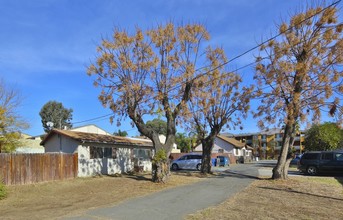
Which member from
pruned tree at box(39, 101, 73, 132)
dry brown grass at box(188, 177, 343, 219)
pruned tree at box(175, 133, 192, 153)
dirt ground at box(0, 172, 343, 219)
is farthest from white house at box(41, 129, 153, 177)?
pruned tree at box(175, 133, 192, 153)

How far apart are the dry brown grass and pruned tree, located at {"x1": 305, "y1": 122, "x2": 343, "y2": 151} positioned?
37211 mm

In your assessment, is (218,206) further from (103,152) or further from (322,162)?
(322,162)

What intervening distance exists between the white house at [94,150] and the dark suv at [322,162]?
14.1m

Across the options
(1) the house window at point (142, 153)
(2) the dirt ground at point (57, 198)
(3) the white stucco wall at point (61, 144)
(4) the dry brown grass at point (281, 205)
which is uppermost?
(3) the white stucco wall at point (61, 144)

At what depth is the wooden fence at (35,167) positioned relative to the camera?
1897 cm

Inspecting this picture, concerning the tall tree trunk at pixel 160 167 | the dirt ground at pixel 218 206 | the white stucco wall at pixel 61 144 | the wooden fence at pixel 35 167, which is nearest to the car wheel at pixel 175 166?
the white stucco wall at pixel 61 144

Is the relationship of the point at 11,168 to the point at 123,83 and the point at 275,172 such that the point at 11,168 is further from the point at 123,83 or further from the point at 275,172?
the point at 275,172

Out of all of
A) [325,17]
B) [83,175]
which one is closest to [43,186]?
[83,175]

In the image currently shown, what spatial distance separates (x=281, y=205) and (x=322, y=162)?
55.9 feet

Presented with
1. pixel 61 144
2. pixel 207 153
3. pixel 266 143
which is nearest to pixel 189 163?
pixel 207 153

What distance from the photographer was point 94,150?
1051 inches

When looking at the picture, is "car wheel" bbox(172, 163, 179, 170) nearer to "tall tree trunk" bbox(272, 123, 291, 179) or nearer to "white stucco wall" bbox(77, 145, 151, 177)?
"white stucco wall" bbox(77, 145, 151, 177)

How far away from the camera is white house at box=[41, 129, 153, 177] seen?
2523 cm

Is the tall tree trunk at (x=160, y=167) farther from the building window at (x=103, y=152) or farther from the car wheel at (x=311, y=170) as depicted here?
the car wheel at (x=311, y=170)
